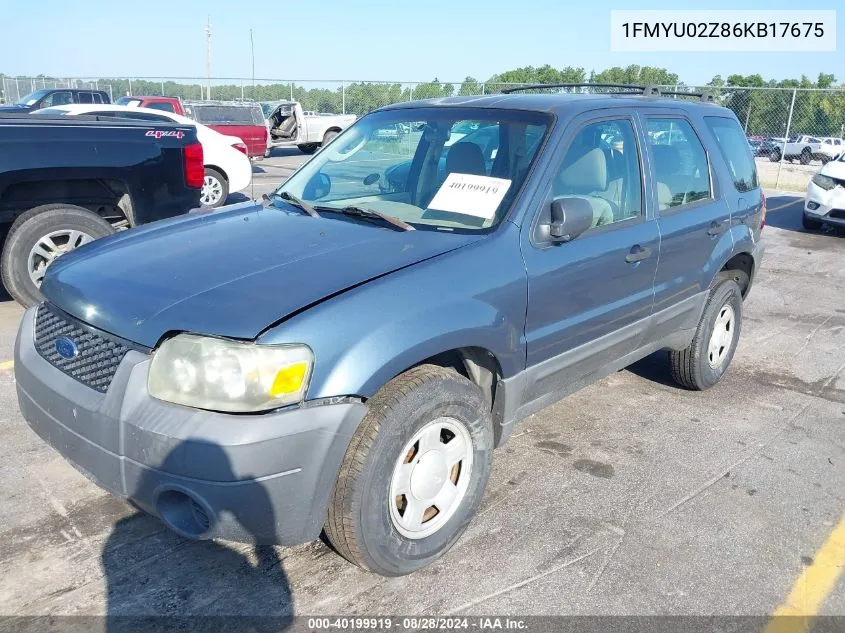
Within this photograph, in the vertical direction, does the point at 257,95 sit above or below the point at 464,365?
above

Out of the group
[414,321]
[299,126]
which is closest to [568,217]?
[414,321]

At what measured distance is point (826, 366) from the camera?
5539mm

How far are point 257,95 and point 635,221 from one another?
2705 centimetres

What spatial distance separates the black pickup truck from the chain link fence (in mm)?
15082

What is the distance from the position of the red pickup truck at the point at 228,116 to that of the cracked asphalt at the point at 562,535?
1545 cm

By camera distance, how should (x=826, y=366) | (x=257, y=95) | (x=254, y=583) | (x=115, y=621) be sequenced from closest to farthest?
(x=115, y=621) → (x=254, y=583) → (x=826, y=366) → (x=257, y=95)

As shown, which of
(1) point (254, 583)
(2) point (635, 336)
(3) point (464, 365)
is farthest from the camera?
(2) point (635, 336)

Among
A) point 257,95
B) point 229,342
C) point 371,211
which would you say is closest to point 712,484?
point 371,211

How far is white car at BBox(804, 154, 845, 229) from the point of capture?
1108cm

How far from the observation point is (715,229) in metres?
4.41

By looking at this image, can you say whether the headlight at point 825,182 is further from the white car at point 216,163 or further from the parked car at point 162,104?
the parked car at point 162,104

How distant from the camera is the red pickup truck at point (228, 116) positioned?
19.0 m

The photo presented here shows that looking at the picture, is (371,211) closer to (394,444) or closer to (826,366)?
(394,444)

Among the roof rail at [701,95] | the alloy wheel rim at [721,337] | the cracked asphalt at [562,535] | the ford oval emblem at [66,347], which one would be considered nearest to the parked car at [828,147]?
the roof rail at [701,95]
